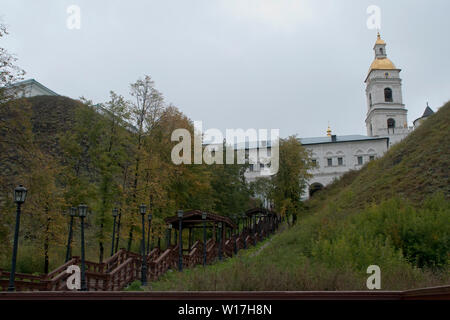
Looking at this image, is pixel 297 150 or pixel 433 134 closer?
pixel 433 134

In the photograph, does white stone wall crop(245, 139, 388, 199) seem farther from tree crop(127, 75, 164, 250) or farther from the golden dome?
tree crop(127, 75, 164, 250)

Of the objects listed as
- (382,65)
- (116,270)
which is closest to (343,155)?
(382,65)

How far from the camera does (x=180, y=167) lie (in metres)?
27.6

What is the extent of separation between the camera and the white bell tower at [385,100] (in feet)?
226

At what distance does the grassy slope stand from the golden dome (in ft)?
129

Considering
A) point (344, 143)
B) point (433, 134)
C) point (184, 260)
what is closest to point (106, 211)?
point (184, 260)

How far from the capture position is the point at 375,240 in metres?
15.1

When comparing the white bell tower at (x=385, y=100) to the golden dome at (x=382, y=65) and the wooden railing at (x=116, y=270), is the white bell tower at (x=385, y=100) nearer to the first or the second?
the golden dome at (x=382, y=65)

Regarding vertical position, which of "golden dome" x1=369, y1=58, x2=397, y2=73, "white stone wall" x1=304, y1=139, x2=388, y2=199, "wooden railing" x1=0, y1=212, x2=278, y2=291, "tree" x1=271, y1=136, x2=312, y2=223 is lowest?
"wooden railing" x1=0, y1=212, x2=278, y2=291

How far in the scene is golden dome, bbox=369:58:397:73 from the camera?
70562 millimetres

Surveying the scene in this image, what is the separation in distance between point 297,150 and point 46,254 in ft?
94.7

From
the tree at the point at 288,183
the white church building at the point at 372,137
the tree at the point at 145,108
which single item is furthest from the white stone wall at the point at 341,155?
the tree at the point at 145,108

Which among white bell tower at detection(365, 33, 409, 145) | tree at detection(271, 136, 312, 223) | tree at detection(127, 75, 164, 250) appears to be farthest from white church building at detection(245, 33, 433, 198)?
tree at detection(127, 75, 164, 250)
